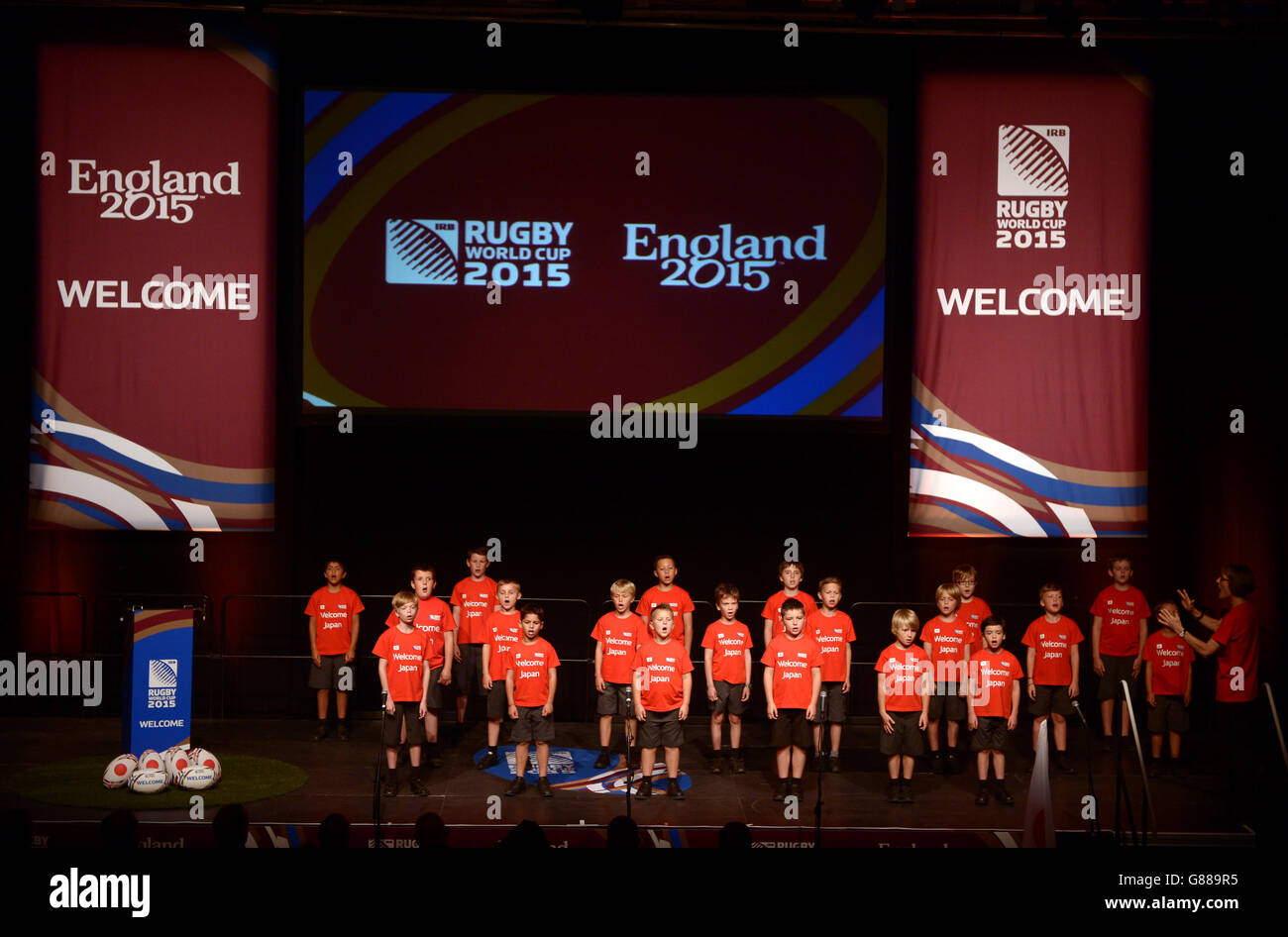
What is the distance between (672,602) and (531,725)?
1.83m

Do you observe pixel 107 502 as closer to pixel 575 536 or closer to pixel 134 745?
pixel 134 745

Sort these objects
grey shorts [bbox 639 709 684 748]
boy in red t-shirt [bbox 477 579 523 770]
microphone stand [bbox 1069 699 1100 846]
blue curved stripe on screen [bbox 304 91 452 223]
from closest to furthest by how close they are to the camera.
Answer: microphone stand [bbox 1069 699 1100 846]
grey shorts [bbox 639 709 684 748]
boy in red t-shirt [bbox 477 579 523 770]
blue curved stripe on screen [bbox 304 91 452 223]

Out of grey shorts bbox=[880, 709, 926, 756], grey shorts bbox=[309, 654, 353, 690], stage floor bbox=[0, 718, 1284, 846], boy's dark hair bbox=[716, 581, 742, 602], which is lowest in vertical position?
stage floor bbox=[0, 718, 1284, 846]

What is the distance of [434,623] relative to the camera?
33.0 feet

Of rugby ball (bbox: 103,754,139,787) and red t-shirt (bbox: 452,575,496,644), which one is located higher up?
red t-shirt (bbox: 452,575,496,644)

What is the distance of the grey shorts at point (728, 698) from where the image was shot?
10180 mm

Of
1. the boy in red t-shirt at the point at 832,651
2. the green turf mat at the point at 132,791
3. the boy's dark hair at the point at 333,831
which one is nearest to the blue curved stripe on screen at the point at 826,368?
the boy in red t-shirt at the point at 832,651

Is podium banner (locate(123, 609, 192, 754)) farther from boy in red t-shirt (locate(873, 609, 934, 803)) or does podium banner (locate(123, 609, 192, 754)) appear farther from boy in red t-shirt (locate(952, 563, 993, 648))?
boy in red t-shirt (locate(952, 563, 993, 648))

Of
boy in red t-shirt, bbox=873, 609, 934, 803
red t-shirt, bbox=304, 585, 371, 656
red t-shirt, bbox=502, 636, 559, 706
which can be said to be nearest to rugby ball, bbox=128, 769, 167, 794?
red t-shirt, bbox=304, 585, 371, 656

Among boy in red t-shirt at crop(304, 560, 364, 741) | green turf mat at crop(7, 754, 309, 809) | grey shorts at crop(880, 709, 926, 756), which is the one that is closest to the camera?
green turf mat at crop(7, 754, 309, 809)

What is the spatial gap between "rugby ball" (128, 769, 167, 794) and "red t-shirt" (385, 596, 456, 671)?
2.05 metres

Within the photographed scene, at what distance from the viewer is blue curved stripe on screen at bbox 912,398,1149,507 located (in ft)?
39.5

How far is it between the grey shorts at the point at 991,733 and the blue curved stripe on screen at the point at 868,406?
3.42 meters

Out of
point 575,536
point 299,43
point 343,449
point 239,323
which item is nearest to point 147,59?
point 299,43
